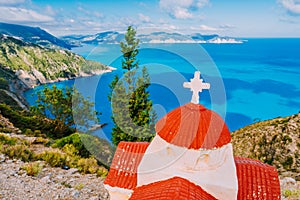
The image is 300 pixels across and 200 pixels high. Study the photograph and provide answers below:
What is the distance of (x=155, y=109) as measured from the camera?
1797 cm

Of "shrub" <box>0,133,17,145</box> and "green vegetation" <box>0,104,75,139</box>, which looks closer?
"shrub" <box>0,133,17,145</box>

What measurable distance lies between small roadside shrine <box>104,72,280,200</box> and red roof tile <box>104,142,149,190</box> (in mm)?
703

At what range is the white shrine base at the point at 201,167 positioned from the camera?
6.23 metres

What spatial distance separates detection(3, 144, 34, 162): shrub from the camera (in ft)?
44.9

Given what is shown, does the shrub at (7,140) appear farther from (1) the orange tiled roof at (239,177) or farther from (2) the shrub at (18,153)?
(1) the orange tiled roof at (239,177)

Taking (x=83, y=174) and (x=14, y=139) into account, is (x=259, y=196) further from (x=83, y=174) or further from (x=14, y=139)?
(x=14, y=139)

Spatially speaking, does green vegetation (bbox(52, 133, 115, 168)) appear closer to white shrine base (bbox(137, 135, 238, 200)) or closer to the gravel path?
the gravel path

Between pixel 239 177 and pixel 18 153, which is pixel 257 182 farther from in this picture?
pixel 18 153

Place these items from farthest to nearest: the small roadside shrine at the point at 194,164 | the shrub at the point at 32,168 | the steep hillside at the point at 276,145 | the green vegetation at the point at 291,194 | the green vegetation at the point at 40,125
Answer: the green vegetation at the point at 40,125, the steep hillside at the point at 276,145, the green vegetation at the point at 291,194, the shrub at the point at 32,168, the small roadside shrine at the point at 194,164

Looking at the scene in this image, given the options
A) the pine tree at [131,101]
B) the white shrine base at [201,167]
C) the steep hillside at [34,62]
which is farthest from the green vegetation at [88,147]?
the steep hillside at [34,62]

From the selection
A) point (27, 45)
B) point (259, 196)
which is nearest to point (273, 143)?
point (259, 196)

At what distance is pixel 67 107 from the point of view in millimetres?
24359

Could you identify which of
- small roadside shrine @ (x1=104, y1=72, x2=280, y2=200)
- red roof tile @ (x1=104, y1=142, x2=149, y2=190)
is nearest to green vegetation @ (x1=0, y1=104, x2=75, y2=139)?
red roof tile @ (x1=104, y1=142, x2=149, y2=190)

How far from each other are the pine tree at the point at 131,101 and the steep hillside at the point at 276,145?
1009 centimetres
